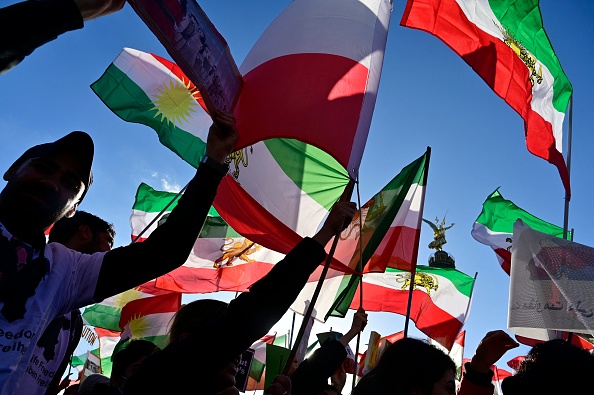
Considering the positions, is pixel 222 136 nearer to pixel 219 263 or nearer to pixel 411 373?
pixel 411 373

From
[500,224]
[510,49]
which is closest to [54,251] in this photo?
[510,49]

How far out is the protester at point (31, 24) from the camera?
3.57 ft

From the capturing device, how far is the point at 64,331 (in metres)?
2.26

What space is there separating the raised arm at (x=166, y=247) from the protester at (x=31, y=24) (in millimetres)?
558

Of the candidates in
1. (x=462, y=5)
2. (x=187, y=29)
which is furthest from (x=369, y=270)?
(x=187, y=29)

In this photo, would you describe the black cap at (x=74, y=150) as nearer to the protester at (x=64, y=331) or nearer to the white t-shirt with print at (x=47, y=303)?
the white t-shirt with print at (x=47, y=303)

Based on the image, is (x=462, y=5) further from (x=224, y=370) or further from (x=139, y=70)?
(x=224, y=370)

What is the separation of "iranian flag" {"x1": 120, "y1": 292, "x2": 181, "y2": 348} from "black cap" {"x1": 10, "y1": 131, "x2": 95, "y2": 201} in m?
8.47

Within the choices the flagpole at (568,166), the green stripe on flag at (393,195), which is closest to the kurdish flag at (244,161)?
the green stripe on flag at (393,195)

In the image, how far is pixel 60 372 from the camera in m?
2.17

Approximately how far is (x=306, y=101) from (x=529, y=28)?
357 cm

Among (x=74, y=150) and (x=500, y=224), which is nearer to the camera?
(x=74, y=150)

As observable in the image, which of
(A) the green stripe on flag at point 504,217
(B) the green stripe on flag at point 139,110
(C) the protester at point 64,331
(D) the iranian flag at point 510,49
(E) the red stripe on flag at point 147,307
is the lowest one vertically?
(E) the red stripe on flag at point 147,307

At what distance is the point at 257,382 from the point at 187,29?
374 inches
